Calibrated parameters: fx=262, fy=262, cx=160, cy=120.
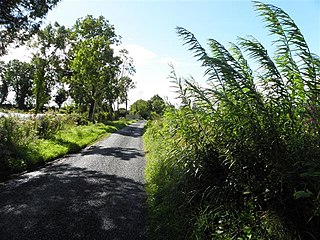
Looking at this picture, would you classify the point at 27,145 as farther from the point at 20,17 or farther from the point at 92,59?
the point at 92,59

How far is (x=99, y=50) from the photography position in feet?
94.1

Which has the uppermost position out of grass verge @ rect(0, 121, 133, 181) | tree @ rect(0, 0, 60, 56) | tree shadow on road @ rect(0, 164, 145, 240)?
tree @ rect(0, 0, 60, 56)

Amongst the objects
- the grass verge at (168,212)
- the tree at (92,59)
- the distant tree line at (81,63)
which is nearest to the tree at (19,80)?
the distant tree line at (81,63)

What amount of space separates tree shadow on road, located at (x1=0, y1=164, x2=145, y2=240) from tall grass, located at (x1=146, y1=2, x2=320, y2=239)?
98 centimetres

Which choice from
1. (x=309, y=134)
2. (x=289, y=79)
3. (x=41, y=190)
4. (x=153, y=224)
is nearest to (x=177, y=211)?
(x=153, y=224)

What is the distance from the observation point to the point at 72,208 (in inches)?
211

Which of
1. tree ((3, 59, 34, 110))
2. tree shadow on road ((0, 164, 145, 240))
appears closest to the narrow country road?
tree shadow on road ((0, 164, 145, 240))

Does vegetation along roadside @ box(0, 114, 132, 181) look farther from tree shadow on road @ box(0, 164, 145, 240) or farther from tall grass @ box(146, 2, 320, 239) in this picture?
tall grass @ box(146, 2, 320, 239)

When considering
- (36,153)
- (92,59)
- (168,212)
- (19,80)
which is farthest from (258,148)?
(19,80)

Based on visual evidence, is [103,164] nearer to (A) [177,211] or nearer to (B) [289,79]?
(A) [177,211]

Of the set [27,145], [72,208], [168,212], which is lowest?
[72,208]

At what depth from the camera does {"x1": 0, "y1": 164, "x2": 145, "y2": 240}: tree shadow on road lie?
435 cm

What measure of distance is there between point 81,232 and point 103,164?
549 centimetres

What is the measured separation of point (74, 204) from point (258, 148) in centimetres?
406
